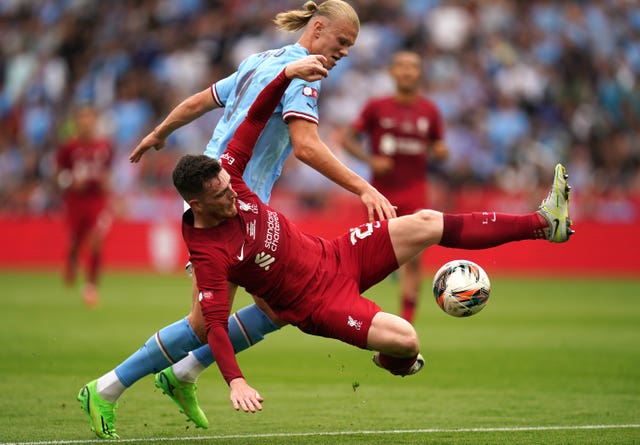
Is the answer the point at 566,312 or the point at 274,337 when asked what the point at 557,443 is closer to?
the point at 274,337

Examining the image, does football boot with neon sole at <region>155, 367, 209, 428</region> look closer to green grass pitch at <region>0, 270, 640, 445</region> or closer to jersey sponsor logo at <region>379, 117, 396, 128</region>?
green grass pitch at <region>0, 270, 640, 445</region>

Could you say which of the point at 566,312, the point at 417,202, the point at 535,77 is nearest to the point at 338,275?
the point at 417,202

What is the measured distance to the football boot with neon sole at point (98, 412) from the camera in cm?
636

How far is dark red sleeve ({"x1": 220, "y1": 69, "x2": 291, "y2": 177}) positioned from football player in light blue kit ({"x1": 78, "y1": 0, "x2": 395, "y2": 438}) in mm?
188

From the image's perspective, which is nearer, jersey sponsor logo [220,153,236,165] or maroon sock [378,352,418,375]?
maroon sock [378,352,418,375]

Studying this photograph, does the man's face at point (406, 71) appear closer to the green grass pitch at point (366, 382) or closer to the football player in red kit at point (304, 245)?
the green grass pitch at point (366, 382)

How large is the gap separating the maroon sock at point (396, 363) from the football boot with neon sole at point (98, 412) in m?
1.63

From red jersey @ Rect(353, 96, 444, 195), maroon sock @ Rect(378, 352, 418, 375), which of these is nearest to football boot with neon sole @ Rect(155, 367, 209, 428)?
maroon sock @ Rect(378, 352, 418, 375)

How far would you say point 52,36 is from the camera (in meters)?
24.8

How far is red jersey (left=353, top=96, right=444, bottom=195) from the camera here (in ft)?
39.0

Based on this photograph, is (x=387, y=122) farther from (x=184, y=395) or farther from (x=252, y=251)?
(x=252, y=251)

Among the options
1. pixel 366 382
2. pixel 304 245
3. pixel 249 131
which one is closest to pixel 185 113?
pixel 249 131

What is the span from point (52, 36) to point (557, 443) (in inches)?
823

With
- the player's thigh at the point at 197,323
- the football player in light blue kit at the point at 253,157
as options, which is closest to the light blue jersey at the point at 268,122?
the football player in light blue kit at the point at 253,157
